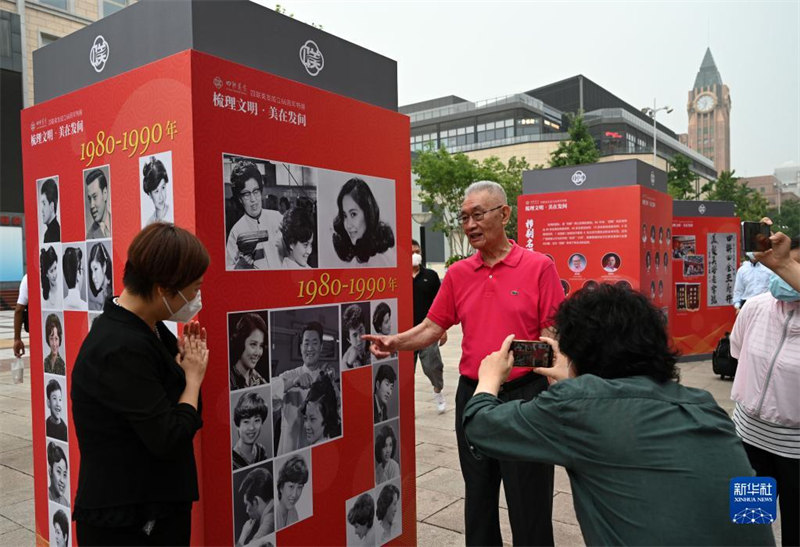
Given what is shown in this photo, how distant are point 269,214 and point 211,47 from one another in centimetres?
68

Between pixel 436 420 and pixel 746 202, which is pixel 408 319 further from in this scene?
pixel 746 202

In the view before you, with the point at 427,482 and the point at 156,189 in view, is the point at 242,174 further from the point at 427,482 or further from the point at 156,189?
the point at 427,482

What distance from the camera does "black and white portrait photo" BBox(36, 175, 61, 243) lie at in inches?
109

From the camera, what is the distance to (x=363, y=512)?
2.98 m

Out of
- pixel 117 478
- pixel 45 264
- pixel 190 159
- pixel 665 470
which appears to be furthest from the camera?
pixel 45 264

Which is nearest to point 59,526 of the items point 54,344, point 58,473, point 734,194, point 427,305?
point 58,473

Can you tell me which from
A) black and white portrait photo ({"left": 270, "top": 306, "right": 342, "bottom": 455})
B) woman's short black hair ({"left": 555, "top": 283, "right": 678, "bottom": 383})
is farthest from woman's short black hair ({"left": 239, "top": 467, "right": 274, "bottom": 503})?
woman's short black hair ({"left": 555, "top": 283, "right": 678, "bottom": 383})

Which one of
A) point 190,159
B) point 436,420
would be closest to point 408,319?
point 190,159

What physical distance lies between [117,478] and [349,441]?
4.61 feet

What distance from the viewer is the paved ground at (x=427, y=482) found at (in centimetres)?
360

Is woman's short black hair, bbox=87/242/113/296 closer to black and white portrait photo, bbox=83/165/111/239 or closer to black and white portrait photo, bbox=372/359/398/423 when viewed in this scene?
black and white portrait photo, bbox=83/165/111/239

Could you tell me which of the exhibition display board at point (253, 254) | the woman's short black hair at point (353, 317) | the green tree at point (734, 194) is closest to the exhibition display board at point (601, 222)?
the exhibition display board at point (253, 254)

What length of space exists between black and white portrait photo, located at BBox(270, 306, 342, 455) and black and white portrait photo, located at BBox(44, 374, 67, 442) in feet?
3.72

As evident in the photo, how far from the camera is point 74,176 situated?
2.66 meters
